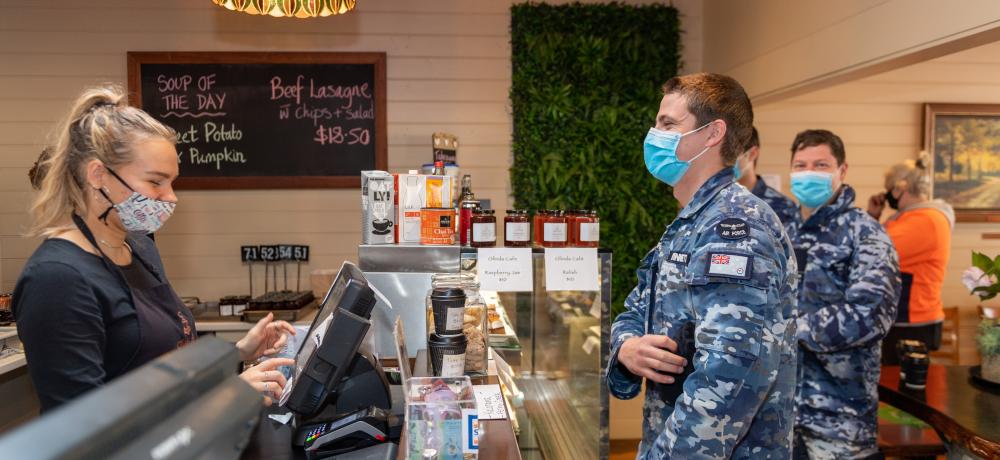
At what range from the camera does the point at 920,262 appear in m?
4.05

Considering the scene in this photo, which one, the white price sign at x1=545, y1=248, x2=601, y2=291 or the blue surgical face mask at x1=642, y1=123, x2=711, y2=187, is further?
the white price sign at x1=545, y1=248, x2=601, y2=291

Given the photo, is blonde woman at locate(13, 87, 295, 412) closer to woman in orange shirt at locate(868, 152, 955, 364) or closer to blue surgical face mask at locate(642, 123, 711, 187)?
blue surgical face mask at locate(642, 123, 711, 187)

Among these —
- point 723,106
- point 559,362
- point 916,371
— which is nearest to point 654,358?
point 723,106

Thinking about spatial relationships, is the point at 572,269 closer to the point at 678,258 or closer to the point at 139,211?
the point at 678,258

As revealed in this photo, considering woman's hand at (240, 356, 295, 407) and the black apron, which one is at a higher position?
the black apron

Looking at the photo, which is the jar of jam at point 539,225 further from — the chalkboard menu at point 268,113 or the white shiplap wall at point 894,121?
the white shiplap wall at point 894,121

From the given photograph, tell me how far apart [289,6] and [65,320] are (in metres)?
1.92

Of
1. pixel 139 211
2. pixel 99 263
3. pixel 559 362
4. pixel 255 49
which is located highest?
pixel 255 49

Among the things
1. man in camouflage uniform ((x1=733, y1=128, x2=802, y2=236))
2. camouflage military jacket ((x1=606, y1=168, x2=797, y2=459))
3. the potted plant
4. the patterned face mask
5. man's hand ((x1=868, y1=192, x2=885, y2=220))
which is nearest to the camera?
camouflage military jacket ((x1=606, y1=168, x2=797, y2=459))

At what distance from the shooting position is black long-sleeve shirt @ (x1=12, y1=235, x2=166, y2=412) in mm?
1358

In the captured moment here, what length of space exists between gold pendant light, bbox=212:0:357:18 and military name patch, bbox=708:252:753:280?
216cm

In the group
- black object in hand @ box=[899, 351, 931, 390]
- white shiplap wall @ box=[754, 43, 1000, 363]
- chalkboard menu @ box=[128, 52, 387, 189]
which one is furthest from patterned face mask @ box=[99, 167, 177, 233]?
white shiplap wall @ box=[754, 43, 1000, 363]

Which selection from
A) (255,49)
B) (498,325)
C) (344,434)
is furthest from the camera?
(255,49)

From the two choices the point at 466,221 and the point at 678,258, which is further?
the point at 466,221
